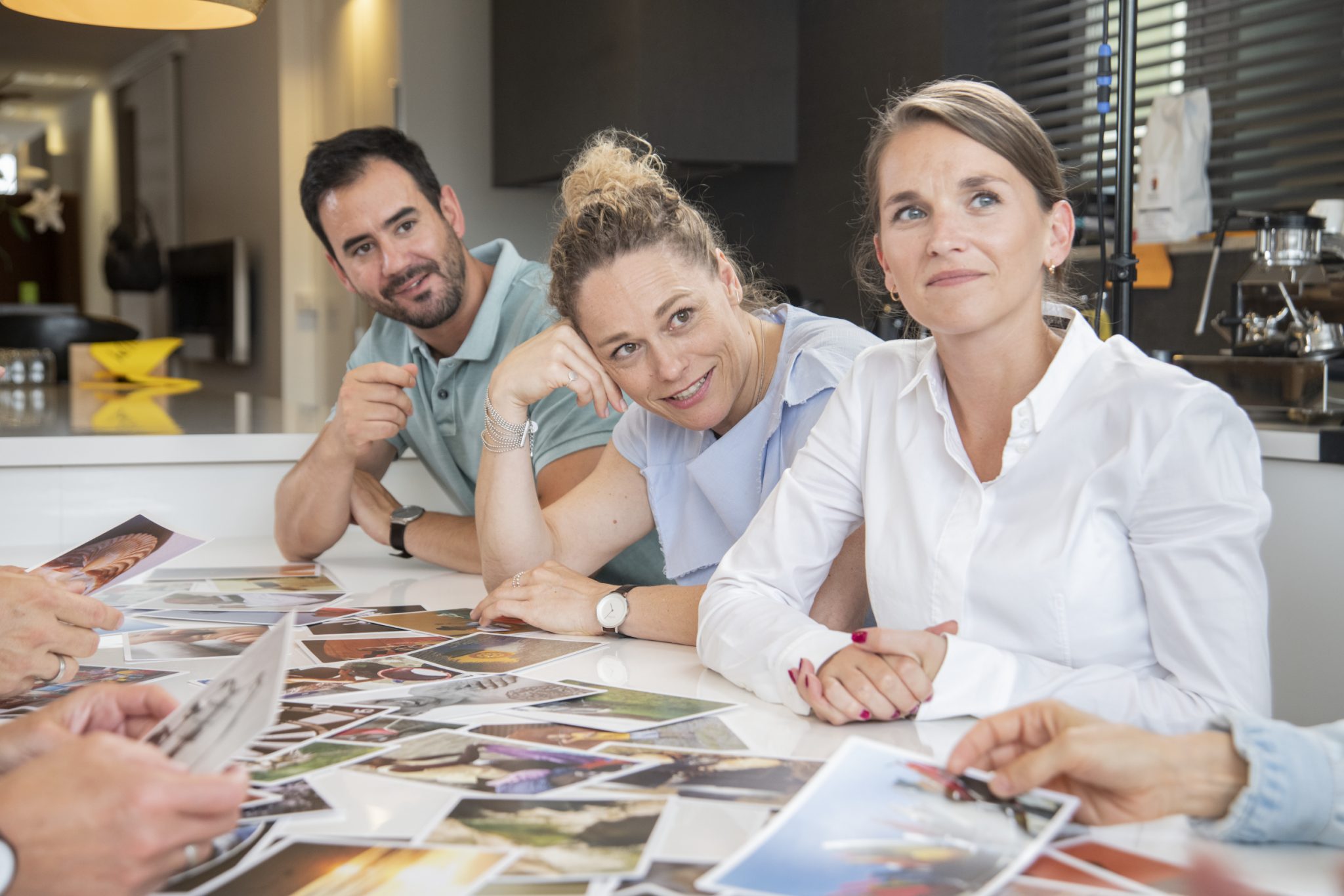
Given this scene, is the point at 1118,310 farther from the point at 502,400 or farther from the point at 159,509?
the point at 159,509

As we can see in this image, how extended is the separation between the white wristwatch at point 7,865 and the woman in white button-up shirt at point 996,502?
580 millimetres

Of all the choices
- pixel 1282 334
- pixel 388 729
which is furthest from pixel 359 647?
pixel 1282 334

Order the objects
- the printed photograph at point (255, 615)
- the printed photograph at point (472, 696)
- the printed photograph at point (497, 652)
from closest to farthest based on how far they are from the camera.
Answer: the printed photograph at point (472, 696) → the printed photograph at point (497, 652) → the printed photograph at point (255, 615)

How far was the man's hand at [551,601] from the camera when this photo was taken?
Result: 138 centimetres

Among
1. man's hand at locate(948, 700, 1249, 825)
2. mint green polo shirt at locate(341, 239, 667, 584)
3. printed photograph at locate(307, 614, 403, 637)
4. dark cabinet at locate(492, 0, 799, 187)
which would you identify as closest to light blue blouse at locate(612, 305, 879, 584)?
mint green polo shirt at locate(341, 239, 667, 584)

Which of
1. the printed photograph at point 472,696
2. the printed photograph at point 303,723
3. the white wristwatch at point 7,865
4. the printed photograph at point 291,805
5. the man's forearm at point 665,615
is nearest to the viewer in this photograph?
the white wristwatch at point 7,865

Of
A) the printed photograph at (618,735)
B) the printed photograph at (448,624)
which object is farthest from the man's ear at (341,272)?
the printed photograph at (618,735)

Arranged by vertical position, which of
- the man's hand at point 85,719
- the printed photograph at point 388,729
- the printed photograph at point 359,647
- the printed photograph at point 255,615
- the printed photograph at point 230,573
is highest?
the man's hand at point 85,719

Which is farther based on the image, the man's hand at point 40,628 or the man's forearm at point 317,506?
the man's forearm at point 317,506

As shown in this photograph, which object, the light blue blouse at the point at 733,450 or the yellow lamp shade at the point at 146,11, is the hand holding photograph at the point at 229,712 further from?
the yellow lamp shade at the point at 146,11

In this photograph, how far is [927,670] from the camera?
1.01 meters

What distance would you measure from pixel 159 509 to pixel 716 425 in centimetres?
109

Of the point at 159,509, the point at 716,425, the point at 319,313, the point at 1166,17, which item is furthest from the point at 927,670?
the point at 319,313

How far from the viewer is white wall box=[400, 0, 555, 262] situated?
15.1ft
